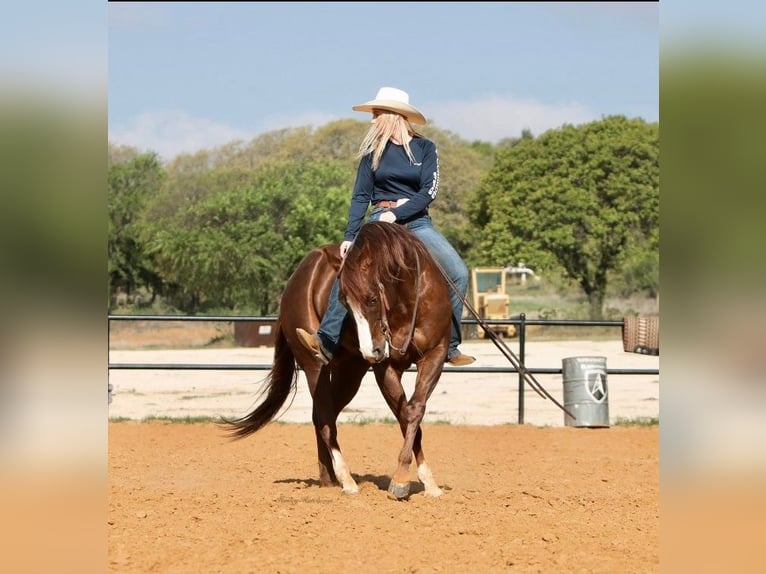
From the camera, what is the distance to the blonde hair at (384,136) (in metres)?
6.50

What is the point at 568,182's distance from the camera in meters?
35.2

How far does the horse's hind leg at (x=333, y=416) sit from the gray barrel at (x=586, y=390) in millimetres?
4539

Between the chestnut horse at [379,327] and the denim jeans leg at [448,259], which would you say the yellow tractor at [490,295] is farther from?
the denim jeans leg at [448,259]

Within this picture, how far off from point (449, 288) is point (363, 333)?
937 millimetres

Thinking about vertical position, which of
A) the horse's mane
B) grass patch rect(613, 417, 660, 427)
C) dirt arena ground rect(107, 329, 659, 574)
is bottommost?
grass patch rect(613, 417, 660, 427)

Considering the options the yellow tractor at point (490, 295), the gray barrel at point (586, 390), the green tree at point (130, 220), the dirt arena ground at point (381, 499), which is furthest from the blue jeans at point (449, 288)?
the green tree at point (130, 220)

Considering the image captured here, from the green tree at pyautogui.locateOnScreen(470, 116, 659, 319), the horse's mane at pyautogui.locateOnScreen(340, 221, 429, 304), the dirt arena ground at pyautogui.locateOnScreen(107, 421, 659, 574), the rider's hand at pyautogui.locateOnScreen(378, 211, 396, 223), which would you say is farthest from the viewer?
the green tree at pyautogui.locateOnScreen(470, 116, 659, 319)

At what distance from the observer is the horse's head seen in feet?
19.0

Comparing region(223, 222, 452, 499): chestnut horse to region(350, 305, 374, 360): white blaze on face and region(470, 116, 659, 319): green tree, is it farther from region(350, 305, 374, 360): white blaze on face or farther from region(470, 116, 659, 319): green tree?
region(470, 116, 659, 319): green tree

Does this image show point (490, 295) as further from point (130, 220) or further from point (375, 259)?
point (375, 259)

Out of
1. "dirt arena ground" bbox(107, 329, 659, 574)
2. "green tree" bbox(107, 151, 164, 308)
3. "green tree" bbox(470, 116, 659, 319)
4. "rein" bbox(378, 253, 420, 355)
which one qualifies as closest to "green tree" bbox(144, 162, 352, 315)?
"green tree" bbox(107, 151, 164, 308)

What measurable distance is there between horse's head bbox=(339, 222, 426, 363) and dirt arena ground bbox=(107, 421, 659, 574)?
40.0 inches
